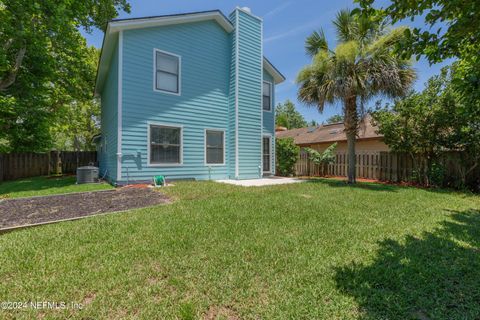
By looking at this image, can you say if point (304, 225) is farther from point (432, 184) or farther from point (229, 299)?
point (432, 184)

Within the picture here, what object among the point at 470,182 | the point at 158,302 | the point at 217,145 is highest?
the point at 217,145

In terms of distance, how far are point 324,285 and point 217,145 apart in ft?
27.6

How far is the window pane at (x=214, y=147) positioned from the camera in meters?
10.1

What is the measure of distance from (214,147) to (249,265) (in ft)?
25.6

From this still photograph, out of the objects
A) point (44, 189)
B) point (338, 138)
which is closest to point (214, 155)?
point (44, 189)

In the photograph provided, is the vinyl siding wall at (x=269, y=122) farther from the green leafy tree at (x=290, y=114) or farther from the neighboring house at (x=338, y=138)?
the green leafy tree at (x=290, y=114)

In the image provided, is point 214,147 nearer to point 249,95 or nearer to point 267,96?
point 249,95

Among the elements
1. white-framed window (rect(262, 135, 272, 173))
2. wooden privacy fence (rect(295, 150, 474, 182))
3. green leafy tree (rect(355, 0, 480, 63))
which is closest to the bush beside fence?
wooden privacy fence (rect(295, 150, 474, 182))

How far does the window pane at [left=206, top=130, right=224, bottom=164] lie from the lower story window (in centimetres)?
134

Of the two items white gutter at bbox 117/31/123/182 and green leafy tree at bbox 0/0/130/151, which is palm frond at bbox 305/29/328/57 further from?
green leafy tree at bbox 0/0/130/151

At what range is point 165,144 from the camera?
9047mm

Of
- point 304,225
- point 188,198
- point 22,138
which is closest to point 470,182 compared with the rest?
point 304,225

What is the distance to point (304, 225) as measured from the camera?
4.18m

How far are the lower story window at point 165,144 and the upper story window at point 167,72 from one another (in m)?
1.59
